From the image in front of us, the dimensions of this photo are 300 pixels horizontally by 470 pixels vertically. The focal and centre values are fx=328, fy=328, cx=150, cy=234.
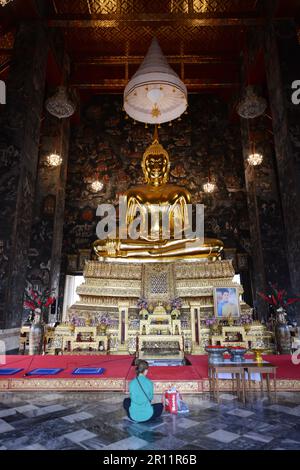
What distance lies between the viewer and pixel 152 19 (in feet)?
21.7

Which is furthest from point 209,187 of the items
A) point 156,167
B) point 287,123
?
point 287,123

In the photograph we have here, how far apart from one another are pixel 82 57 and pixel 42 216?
15.3 ft

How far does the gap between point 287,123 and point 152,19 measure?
3.56 meters

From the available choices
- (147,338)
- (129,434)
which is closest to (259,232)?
(147,338)

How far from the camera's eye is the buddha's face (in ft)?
28.7

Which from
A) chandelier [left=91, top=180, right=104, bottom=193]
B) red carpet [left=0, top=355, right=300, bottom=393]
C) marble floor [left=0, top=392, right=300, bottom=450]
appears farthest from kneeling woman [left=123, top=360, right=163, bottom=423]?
chandelier [left=91, top=180, right=104, bottom=193]

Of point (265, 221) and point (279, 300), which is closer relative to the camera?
point (279, 300)

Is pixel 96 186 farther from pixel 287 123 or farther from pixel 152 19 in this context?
pixel 287 123

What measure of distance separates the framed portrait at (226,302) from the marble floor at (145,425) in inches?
105

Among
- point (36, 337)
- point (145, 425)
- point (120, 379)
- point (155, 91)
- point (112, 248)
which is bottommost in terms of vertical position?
point (145, 425)

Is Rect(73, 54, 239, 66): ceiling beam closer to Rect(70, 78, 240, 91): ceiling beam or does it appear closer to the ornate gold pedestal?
Rect(70, 78, 240, 91): ceiling beam

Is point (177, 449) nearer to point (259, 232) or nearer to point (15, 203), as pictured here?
point (15, 203)

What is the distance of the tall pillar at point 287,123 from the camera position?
5.14 m

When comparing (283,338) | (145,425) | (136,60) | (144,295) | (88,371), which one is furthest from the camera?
(136,60)
